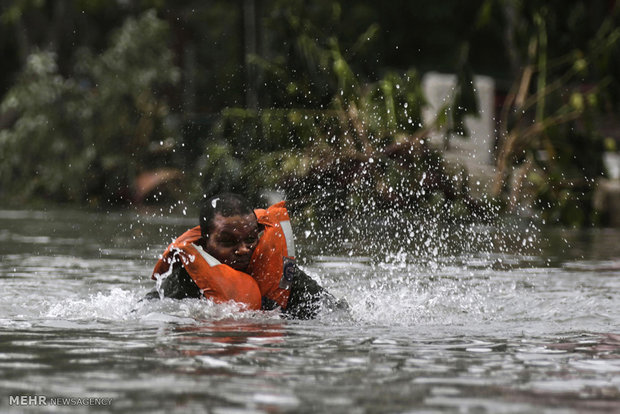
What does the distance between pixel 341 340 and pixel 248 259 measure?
3.56 ft

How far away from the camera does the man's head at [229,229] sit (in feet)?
23.4

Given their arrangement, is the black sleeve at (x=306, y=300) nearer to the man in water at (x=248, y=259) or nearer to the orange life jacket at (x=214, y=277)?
the man in water at (x=248, y=259)

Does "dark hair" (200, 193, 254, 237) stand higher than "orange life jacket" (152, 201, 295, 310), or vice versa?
"dark hair" (200, 193, 254, 237)

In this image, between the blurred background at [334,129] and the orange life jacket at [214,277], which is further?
the blurred background at [334,129]

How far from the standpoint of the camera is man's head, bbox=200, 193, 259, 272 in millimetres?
7121

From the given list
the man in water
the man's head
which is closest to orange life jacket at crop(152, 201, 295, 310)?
the man in water

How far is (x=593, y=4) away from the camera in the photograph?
27281 millimetres

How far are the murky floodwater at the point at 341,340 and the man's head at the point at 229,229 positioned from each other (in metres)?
0.33

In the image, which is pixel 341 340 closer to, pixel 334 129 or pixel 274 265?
pixel 274 265

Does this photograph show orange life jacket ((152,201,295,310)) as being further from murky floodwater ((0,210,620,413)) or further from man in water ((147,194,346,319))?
murky floodwater ((0,210,620,413))

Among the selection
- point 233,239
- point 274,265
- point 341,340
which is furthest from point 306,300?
point 341,340

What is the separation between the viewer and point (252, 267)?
24.4 ft

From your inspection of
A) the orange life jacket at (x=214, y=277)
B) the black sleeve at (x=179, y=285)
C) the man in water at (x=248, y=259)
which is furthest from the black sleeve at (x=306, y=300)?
the black sleeve at (x=179, y=285)

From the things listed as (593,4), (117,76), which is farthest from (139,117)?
(593,4)
